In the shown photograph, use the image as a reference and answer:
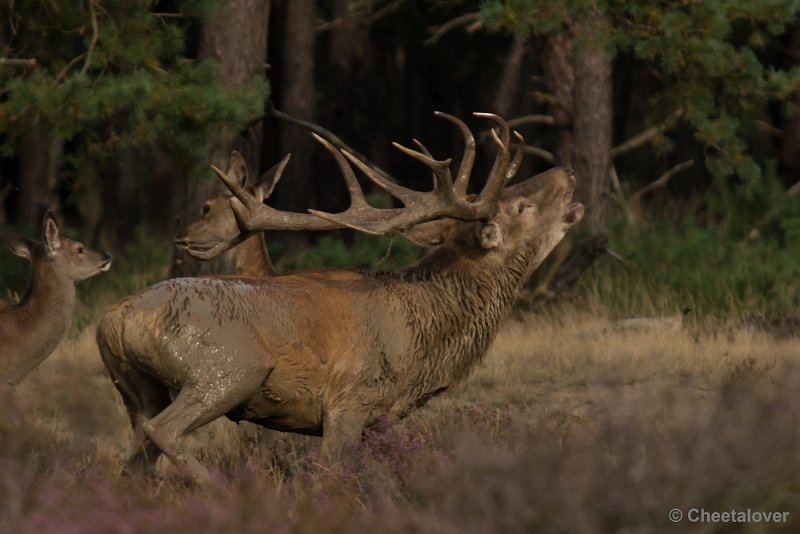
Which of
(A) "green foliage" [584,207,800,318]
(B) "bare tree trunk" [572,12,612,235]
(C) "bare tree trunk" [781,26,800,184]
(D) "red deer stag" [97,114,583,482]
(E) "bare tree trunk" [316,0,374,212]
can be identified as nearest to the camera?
(D) "red deer stag" [97,114,583,482]

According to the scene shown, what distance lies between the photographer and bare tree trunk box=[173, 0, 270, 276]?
14.1m

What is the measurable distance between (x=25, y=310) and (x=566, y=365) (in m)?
3.61

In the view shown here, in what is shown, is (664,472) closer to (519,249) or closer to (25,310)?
(519,249)

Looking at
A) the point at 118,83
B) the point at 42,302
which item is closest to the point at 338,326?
the point at 42,302

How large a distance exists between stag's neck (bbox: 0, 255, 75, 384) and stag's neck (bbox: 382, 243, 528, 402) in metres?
2.78

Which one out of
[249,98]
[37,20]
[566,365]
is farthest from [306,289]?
[37,20]

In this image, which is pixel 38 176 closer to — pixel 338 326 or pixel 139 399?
pixel 139 399

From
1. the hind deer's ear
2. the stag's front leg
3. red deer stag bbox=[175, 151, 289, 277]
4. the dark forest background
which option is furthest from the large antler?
the dark forest background

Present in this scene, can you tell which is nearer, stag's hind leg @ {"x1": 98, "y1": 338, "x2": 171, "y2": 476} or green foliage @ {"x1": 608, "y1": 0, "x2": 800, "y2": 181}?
stag's hind leg @ {"x1": 98, "y1": 338, "x2": 171, "y2": 476}

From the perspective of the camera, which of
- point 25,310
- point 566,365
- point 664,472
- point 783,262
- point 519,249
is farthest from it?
point 783,262

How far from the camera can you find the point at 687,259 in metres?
15.0

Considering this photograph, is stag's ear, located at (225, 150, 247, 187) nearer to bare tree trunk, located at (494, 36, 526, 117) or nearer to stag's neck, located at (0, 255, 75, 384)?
stag's neck, located at (0, 255, 75, 384)

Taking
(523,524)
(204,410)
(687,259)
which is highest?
(523,524)

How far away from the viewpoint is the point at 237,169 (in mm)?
12172
